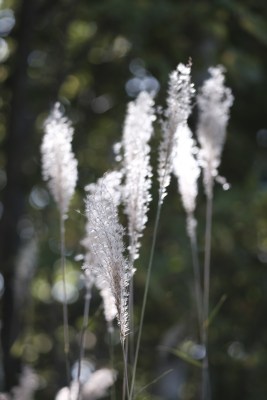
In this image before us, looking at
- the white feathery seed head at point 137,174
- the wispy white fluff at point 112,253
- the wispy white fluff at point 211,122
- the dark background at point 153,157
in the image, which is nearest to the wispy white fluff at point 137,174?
the white feathery seed head at point 137,174

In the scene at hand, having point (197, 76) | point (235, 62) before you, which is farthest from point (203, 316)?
point (197, 76)

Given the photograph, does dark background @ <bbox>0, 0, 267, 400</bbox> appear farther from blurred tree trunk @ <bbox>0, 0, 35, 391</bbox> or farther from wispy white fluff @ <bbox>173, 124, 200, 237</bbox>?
wispy white fluff @ <bbox>173, 124, 200, 237</bbox>

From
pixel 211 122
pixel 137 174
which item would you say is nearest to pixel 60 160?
pixel 137 174

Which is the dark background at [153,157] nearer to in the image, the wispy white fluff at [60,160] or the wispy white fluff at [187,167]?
the wispy white fluff at [187,167]

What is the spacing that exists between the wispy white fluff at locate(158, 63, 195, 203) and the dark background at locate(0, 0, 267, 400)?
8.32 feet

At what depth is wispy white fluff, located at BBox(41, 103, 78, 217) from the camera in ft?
6.89

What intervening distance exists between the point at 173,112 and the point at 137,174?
184mm

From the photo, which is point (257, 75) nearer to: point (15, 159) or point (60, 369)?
point (15, 159)

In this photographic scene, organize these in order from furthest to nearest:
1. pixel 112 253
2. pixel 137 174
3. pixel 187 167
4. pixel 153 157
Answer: pixel 153 157, pixel 187 167, pixel 137 174, pixel 112 253

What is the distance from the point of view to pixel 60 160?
83.3 inches

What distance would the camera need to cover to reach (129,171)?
1.87 m

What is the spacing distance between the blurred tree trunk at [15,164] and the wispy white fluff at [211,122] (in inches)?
112

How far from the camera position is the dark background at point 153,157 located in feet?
15.4

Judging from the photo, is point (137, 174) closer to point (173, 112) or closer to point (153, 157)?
point (173, 112)
